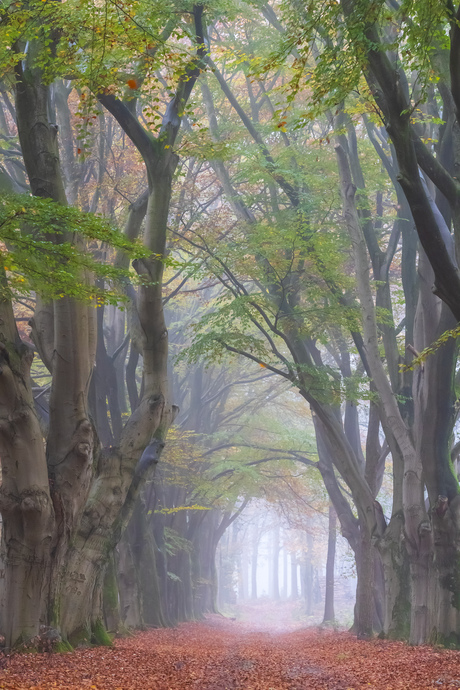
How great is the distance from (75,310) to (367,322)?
5825 millimetres

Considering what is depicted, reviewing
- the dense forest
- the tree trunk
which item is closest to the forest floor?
the dense forest

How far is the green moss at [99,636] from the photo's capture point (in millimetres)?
7750

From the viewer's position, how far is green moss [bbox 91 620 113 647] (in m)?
7.75

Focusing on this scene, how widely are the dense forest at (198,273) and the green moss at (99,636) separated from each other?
0.03 m

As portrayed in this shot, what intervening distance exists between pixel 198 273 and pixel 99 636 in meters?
6.97

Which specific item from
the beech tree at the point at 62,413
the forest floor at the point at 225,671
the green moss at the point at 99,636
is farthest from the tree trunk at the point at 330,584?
the beech tree at the point at 62,413

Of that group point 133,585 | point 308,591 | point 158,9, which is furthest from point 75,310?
point 308,591

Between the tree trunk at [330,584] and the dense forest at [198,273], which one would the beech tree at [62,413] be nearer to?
the dense forest at [198,273]

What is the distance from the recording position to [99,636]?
780 centimetres

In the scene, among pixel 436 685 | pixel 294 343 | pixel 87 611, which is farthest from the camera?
pixel 294 343

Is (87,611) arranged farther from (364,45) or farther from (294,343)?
(364,45)

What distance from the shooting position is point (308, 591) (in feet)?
127

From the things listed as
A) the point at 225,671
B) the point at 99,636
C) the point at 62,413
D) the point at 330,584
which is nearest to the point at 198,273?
the point at 62,413

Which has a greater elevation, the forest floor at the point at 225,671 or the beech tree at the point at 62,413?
the beech tree at the point at 62,413
